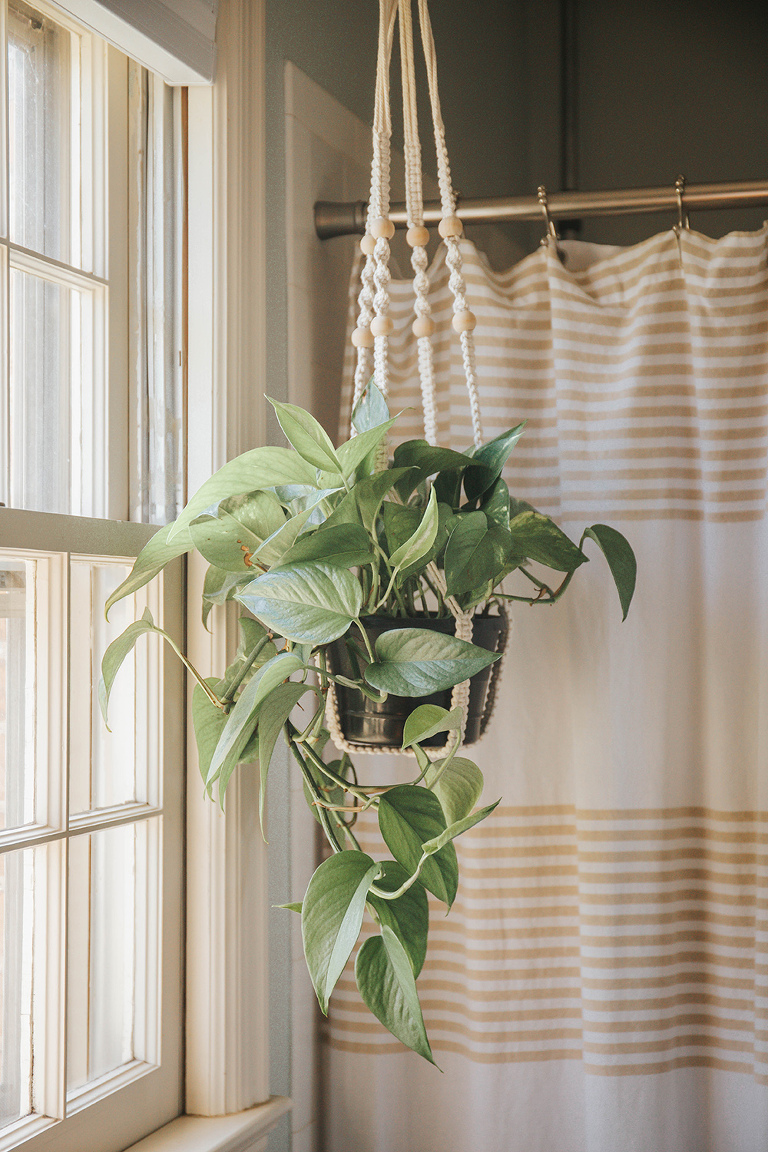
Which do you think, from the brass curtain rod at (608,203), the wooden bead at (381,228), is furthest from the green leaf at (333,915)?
the brass curtain rod at (608,203)

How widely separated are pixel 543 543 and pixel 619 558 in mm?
122

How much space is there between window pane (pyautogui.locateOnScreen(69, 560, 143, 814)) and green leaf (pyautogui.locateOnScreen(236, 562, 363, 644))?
34cm

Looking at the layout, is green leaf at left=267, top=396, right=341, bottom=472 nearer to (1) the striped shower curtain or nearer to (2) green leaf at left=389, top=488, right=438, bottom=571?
(2) green leaf at left=389, top=488, right=438, bottom=571

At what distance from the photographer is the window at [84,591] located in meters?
0.89

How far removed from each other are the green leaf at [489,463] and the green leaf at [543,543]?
56 millimetres

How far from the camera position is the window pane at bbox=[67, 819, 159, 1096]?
0.96 metres

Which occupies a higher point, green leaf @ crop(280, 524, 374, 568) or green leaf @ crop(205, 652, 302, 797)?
green leaf @ crop(280, 524, 374, 568)

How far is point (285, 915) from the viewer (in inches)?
46.9

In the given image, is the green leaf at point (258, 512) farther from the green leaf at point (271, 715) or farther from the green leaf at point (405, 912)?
the green leaf at point (405, 912)

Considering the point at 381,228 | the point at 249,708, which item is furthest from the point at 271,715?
the point at 381,228

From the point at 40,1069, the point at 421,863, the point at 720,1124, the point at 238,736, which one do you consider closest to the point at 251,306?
the point at 238,736

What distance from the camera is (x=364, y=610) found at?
79 centimetres

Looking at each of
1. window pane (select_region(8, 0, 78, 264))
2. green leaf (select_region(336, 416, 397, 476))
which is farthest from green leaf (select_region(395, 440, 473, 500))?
window pane (select_region(8, 0, 78, 264))

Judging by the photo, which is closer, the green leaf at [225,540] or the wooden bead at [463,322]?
the green leaf at [225,540]
